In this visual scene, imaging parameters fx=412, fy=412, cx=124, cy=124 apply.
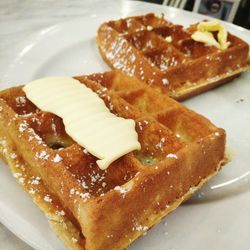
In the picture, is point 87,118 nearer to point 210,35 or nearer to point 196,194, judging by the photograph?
point 196,194

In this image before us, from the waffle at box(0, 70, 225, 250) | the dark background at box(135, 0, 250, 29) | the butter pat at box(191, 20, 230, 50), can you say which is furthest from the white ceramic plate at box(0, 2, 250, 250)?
the dark background at box(135, 0, 250, 29)

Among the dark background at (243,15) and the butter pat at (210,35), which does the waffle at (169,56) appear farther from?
the dark background at (243,15)

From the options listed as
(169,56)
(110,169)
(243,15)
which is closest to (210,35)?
(169,56)

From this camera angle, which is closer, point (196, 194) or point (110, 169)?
point (110, 169)

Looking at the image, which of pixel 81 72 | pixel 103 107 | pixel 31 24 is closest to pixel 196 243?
pixel 103 107

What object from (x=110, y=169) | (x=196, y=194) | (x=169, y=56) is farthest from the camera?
(x=169, y=56)

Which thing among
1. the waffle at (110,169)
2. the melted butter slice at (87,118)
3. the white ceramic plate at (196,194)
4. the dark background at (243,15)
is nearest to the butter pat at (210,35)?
the white ceramic plate at (196,194)
